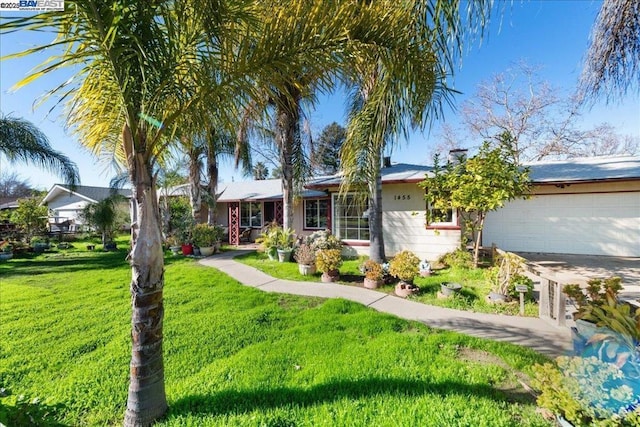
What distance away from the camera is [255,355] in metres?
3.77

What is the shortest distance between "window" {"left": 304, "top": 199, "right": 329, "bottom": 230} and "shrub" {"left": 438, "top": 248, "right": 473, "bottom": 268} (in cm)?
576

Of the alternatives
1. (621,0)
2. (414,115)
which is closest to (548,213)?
(621,0)

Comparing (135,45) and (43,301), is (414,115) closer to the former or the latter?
(135,45)

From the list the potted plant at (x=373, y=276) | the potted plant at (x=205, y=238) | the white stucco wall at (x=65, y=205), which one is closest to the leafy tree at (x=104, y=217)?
the potted plant at (x=205, y=238)

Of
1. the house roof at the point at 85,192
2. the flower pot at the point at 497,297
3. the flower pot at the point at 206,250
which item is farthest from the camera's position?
the house roof at the point at 85,192

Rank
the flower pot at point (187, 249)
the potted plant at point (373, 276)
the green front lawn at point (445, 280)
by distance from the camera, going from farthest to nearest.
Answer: the flower pot at point (187, 249), the potted plant at point (373, 276), the green front lawn at point (445, 280)

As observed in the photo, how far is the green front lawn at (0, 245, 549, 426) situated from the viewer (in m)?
2.67

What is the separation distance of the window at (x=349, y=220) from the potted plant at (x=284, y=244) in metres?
1.97

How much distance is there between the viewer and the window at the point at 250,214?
56.1 ft

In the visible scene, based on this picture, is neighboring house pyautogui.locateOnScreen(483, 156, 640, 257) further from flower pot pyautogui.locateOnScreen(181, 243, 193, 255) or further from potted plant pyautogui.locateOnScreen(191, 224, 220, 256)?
flower pot pyautogui.locateOnScreen(181, 243, 193, 255)

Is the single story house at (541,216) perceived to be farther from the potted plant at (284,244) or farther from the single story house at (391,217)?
the potted plant at (284,244)

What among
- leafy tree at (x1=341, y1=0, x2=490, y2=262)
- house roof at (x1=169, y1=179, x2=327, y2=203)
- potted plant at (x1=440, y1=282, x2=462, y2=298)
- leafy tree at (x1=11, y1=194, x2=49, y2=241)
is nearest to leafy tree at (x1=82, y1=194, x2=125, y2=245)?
leafy tree at (x1=11, y1=194, x2=49, y2=241)

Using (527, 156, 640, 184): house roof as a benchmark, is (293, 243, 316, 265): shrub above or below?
below

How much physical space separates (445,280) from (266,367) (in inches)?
206
